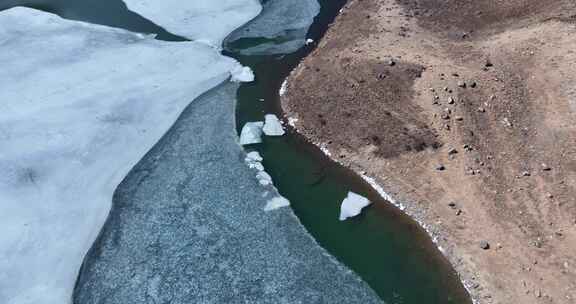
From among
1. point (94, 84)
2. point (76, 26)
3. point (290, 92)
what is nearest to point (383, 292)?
point (290, 92)

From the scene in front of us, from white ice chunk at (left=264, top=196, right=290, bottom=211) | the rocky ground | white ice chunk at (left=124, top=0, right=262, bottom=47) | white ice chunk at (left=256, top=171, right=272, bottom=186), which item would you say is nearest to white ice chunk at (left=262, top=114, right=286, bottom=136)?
the rocky ground

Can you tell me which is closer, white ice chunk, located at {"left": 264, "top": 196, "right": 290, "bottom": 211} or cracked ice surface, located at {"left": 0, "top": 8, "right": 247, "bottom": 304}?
cracked ice surface, located at {"left": 0, "top": 8, "right": 247, "bottom": 304}

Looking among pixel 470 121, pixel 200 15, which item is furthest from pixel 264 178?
pixel 200 15

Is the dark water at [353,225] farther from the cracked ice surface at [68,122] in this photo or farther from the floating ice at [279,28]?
the cracked ice surface at [68,122]

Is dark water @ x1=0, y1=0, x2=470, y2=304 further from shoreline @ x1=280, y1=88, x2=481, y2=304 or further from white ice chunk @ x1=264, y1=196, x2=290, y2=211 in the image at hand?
white ice chunk @ x1=264, y1=196, x2=290, y2=211

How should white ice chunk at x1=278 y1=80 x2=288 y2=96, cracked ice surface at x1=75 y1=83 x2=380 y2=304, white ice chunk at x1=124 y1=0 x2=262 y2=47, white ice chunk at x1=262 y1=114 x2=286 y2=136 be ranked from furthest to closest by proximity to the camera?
white ice chunk at x1=124 y1=0 x2=262 y2=47
white ice chunk at x1=278 y1=80 x2=288 y2=96
white ice chunk at x1=262 y1=114 x2=286 y2=136
cracked ice surface at x1=75 y1=83 x2=380 y2=304
